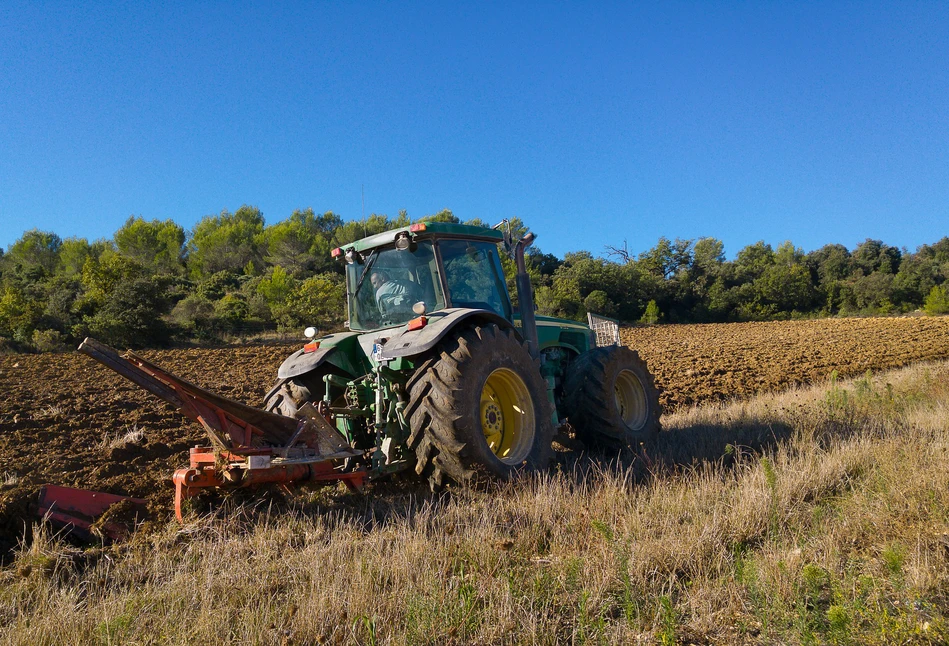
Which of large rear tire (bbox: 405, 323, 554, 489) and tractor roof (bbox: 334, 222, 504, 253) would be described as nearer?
large rear tire (bbox: 405, 323, 554, 489)

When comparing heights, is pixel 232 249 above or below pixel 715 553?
above

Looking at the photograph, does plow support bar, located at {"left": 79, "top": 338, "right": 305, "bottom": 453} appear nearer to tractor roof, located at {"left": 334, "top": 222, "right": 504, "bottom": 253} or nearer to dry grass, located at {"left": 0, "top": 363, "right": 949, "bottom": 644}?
dry grass, located at {"left": 0, "top": 363, "right": 949, "bottom": 644}

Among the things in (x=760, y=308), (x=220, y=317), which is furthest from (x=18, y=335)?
(x=760, y=308)

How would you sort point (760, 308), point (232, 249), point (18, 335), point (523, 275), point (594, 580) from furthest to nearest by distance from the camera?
1. point (232, 249)
2. point (760, 308)
3. point (18, 335)
4. point (523, 275)
5. point (594, 580)

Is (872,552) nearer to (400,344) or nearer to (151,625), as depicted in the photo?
(400,344)

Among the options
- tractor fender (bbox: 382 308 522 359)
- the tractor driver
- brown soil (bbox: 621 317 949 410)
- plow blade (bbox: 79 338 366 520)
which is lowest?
brown soil (bbox: 621 317 949 410)

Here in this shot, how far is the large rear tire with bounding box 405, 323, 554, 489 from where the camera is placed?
4.00 meters

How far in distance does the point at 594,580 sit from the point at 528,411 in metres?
2.11

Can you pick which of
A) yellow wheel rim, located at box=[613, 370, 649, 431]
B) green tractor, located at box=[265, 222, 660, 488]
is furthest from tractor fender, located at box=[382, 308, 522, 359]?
yellow wheel rim, located at box=[613, 370, 649, 431]

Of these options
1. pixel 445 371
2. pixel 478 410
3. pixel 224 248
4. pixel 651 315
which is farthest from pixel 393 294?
pixel 224 248

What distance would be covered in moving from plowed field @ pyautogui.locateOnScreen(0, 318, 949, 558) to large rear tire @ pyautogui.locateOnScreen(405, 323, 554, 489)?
1802mm

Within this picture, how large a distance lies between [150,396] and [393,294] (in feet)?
24.1

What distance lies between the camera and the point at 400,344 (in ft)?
13.8

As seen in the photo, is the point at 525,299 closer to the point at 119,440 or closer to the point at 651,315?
the point at 119,440
